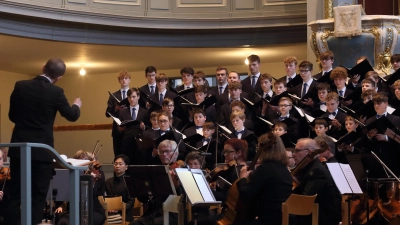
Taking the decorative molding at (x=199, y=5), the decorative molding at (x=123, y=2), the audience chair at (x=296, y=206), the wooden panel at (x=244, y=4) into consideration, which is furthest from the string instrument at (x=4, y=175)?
the wooden panel at (x=244, y=4)

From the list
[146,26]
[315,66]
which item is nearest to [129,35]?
[146,26]

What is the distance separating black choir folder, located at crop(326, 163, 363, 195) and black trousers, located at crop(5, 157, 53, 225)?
6.85 feet

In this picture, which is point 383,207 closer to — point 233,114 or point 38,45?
point 233,114

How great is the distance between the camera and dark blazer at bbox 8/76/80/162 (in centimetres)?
516

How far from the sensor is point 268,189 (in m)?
5.48

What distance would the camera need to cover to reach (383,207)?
6.35 metres

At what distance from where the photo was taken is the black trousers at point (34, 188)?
4984 mm

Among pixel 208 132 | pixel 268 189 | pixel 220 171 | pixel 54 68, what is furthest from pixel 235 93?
pixel 54 68

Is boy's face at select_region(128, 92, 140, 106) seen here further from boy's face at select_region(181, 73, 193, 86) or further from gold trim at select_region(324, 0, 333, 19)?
gold trim at select_region(324, 0, 333, 19)

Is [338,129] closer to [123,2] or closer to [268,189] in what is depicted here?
[268,189]

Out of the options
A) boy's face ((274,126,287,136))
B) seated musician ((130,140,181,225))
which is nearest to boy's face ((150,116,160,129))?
seated musician ((130,140,181,225))

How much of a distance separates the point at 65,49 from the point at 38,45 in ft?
1.59

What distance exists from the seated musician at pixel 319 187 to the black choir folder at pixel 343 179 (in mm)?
113

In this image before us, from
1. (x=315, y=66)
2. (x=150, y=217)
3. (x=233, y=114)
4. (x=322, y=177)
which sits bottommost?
(x=150, y=217)
